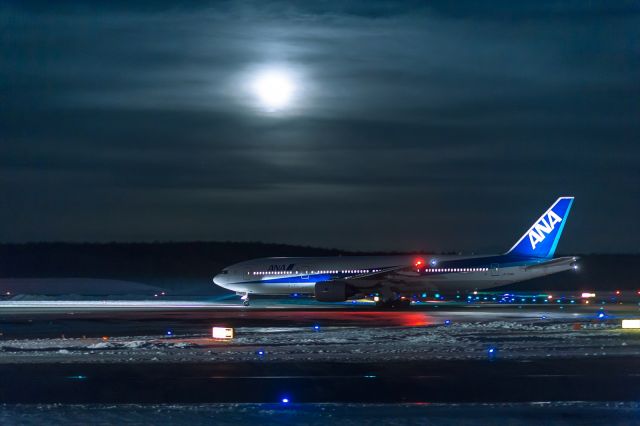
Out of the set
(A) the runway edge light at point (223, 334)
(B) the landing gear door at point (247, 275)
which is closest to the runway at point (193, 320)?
(A) the runway edge light at point (223, 334)

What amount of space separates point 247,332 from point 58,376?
40.2 ft

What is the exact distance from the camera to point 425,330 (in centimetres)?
3070

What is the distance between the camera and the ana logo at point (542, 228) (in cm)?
5400

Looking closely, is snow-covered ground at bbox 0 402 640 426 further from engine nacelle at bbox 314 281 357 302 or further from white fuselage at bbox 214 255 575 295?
white fuselage at bbox 214 255 575 295

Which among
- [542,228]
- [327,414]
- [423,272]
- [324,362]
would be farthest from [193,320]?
[542,228]

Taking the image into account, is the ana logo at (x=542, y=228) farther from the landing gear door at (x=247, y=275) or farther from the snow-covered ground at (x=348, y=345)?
the snow-covered ground at (x=348, y=345)

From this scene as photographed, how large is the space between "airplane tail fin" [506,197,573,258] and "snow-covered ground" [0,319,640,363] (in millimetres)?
21805

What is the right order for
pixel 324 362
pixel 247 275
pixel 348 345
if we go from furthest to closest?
pixel 247 275, pixel 348 345, pixel 324 362

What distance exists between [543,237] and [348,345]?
31503 millimetres

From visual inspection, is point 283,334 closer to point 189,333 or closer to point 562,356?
point 189,333

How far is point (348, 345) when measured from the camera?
25.5 m

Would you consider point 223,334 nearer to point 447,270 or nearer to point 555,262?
point 447,270

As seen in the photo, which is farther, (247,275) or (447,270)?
(247,275)

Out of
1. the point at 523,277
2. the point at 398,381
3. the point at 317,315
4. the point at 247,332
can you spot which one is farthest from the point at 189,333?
the point at 523,277
